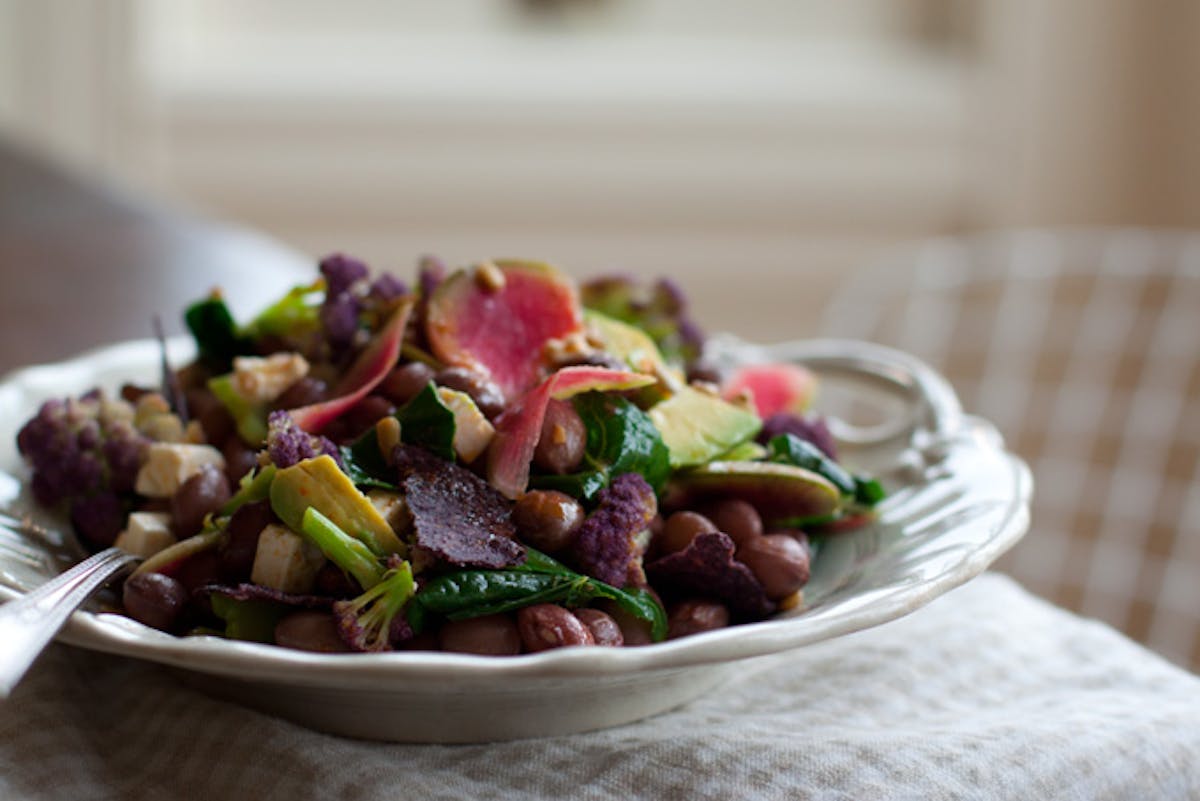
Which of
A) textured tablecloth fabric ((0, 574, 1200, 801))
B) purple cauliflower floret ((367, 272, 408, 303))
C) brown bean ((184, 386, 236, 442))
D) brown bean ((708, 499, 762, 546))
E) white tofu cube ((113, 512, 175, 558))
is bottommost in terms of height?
textured tablecloth fabric ((0, 574, 1200, 801))

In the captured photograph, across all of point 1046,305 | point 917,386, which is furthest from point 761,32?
point 917,386

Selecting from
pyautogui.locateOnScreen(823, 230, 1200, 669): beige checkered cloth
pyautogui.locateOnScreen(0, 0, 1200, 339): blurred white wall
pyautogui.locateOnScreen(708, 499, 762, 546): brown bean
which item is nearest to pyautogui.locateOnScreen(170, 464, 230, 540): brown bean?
pyautogui.locateOnScreen(708, 499, 762, 546): brown bean

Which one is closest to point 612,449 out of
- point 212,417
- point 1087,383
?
point 212,417

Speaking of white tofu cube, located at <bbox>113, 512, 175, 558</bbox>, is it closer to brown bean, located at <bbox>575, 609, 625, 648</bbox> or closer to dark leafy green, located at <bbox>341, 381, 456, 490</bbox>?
dark leafy green, located at <bbox>341, 381, 456, 490</bbox>

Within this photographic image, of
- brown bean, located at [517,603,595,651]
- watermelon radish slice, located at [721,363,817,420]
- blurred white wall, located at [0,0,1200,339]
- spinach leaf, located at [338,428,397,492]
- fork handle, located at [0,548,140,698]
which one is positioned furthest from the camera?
blurred white wall, located at [0,0,1200,339]

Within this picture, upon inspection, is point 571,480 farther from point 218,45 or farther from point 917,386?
point 218,45
